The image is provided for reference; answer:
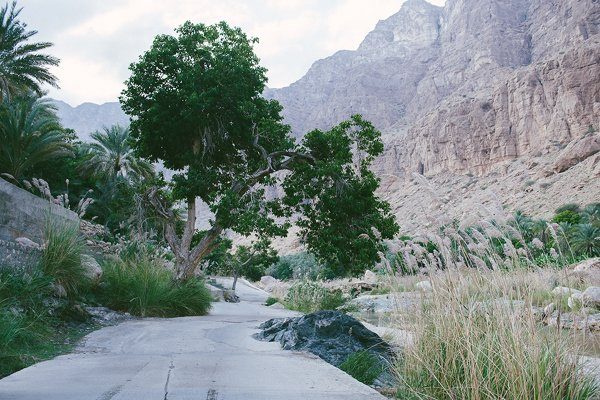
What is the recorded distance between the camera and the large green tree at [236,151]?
1050 cm

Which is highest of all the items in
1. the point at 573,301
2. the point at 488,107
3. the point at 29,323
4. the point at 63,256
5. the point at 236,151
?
the point at 488,107

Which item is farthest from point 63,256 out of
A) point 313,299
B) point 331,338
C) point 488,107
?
point 488,107

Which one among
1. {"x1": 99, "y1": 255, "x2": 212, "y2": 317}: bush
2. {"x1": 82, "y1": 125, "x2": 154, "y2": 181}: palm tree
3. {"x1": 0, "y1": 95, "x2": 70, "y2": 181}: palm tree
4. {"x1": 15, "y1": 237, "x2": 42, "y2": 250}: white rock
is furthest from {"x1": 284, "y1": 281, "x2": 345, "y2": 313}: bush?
{"x1": 82, "y1": 125, "x2": 154, "y2": 181}: palm tree

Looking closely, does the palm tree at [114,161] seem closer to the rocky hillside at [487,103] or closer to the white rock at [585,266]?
the rocky hillside at [487,103]

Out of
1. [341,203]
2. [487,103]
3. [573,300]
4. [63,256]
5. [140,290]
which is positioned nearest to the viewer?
[573,300]

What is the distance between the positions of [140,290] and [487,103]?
81234mm

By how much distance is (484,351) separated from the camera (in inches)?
114

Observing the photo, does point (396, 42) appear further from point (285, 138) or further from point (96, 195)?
point (285, 138)

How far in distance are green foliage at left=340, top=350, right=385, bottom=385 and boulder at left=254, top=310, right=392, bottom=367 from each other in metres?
0.34

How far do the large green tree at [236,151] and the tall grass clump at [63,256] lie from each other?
143 inches

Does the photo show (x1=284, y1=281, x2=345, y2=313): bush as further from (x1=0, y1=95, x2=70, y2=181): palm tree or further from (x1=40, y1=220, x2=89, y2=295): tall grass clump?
(x1=0, y1=95, x2=70, y2=181): palm tree

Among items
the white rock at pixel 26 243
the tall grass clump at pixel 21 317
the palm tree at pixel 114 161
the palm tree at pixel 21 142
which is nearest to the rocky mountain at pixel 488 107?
the tall grass clump at pixel 21 317

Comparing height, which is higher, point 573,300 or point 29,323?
point 573,300

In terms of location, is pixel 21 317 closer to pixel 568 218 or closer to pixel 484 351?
pixel 484 351
